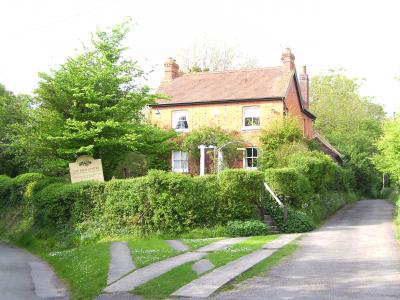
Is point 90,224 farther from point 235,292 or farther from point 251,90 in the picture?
point 251,90

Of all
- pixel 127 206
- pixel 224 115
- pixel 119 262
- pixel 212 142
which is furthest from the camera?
pixel 224 115

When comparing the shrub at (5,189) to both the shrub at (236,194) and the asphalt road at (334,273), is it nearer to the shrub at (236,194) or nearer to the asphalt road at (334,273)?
the shrub at (236,194)

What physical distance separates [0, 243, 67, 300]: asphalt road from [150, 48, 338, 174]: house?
17599 millimetres

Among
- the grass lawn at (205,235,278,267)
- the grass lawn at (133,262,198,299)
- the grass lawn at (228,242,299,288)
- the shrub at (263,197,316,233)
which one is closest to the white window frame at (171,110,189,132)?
the shrub at (263,197,316,233)

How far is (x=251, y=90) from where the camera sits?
35.7m

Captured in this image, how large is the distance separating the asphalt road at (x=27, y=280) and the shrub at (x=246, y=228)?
7.31 m

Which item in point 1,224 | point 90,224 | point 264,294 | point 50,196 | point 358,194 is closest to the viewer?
point 264,294

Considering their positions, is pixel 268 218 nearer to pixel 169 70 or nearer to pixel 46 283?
pixel 46 283

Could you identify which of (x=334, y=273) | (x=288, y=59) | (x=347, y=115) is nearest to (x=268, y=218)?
(x=334, y=273)

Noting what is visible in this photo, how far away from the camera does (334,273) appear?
12.0 metres

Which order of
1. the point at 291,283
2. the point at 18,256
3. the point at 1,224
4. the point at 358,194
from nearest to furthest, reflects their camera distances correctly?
1. the point at 291,283
2. the point at 18,256
3. the point at 1,224
4. the point at 358,194

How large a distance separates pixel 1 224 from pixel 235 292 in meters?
24.0

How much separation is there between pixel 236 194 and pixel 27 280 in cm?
1000

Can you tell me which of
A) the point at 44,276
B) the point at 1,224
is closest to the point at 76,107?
the point at 1,224
